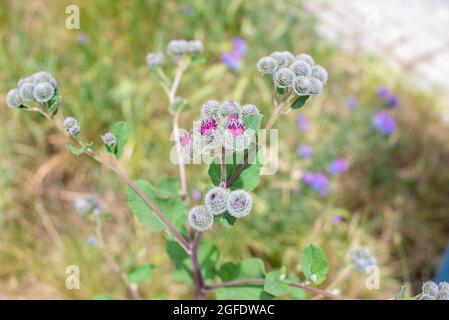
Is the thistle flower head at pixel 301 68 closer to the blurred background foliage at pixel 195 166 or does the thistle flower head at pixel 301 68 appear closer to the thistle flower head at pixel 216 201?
the thistle flower head at pixel 216 201

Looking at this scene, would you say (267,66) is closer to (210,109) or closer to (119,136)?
(210,109)

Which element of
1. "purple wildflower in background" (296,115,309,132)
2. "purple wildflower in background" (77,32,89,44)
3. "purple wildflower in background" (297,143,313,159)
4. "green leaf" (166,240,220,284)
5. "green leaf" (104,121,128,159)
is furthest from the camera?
"purple wildflower in background" (77,32,89,44)

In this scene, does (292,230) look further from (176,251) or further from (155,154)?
(176,251)

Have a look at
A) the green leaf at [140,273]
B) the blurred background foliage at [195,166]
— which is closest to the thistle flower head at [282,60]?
the green leaf at [140,273]

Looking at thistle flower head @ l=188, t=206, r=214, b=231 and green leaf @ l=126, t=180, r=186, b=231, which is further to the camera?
green leaf @ l=126, t=180, r=186, b=231

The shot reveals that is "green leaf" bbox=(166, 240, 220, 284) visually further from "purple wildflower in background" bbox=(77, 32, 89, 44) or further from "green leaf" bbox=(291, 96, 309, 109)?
"purple wildflower in background" bbox=(77, 32, 89, 44)

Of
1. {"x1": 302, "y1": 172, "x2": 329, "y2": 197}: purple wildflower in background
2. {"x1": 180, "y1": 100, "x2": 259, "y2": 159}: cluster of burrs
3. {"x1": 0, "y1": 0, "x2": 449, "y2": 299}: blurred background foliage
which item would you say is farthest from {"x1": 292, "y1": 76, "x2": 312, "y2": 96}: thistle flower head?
{"x1": 302, "y1": 172, "x2": 329, "y2": 197}: purple wildflower in background

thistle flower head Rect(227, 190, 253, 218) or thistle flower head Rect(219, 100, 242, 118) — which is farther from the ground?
thistle flower head Rect(219, 100, 242, 118)
